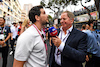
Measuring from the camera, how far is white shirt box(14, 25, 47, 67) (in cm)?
133

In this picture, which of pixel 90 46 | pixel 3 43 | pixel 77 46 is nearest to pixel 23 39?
pixel 77 46

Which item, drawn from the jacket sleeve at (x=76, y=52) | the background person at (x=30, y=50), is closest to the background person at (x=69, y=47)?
the jacket sleeve at (x=76, y=52)

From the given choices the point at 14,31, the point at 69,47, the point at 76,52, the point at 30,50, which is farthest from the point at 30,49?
the point at 14,31

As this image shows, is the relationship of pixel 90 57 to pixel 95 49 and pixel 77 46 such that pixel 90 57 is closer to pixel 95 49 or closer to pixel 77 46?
pixel 95 49

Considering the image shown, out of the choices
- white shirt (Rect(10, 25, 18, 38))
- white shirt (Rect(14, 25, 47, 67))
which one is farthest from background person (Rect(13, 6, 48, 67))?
white shirt (Rect(10, 25, 18, 38))

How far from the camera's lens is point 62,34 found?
2.21 m

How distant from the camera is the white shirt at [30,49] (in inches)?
52.6

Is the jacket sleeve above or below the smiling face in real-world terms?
below

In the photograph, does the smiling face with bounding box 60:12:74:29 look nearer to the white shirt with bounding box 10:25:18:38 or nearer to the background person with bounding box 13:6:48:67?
the background person with bounding box 13:6:48:67

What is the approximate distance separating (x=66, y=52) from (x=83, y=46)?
1.29 feet

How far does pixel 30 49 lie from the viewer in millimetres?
1380

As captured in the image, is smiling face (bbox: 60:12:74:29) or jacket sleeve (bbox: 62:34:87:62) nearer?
jacket sleeve (bbox: 62:34:87:62)

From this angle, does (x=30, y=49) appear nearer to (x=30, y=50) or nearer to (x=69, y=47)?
(x=30, y=50)

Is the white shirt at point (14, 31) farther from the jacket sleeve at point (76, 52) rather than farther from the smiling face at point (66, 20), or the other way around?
the jacket sleeve at point (76, 52)
